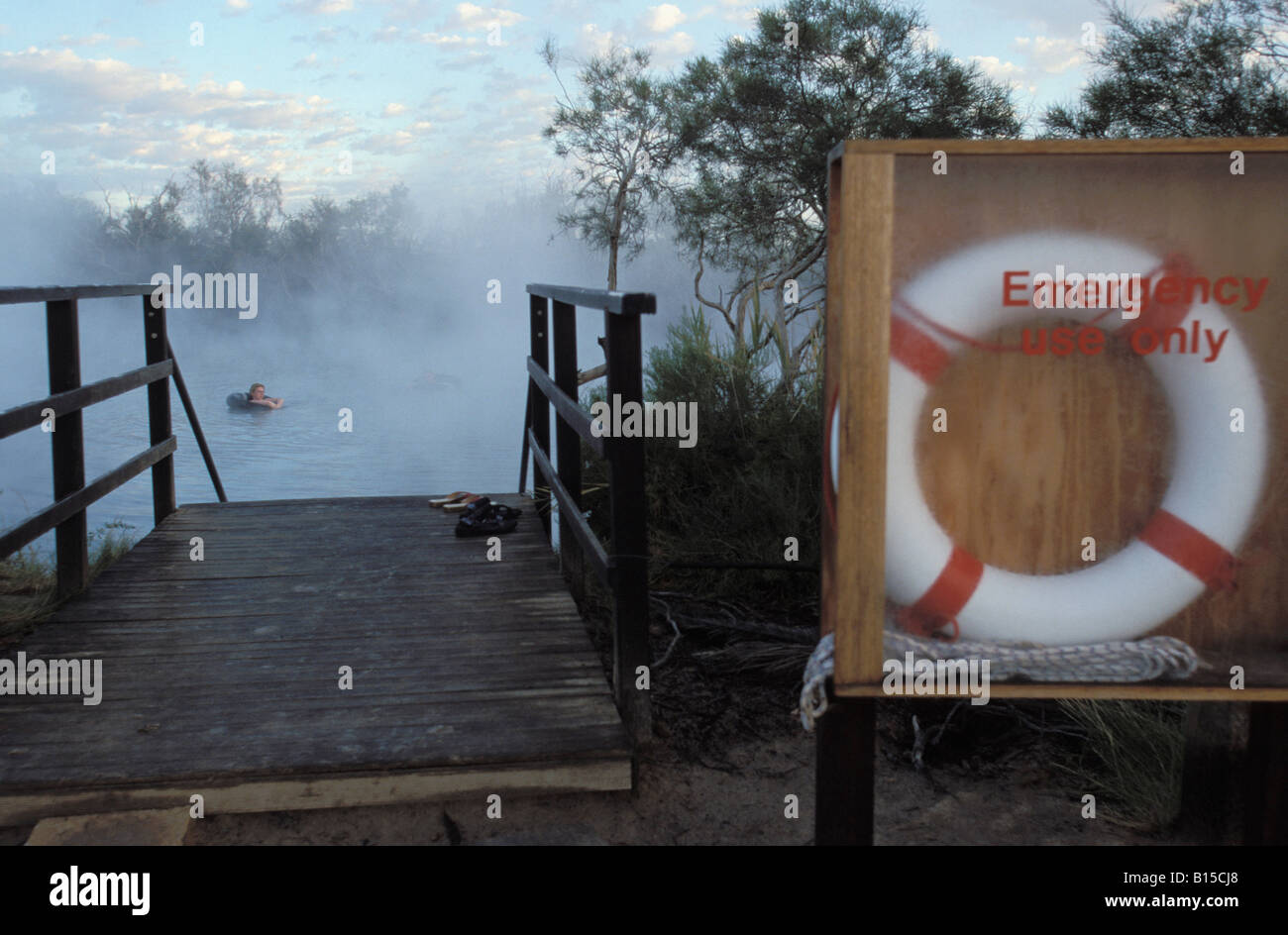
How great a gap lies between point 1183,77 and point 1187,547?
12008 mm

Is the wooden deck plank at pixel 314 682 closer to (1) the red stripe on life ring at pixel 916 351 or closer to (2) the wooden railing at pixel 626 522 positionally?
(2) the wooden railing at pixel 626 522

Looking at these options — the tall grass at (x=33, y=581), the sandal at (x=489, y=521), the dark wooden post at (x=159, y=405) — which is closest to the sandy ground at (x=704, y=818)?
the tall grass at (x=33, y=581)

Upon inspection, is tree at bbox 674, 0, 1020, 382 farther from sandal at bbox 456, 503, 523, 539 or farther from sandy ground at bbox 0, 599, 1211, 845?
sandy ground at bbox 0, 599, 1211, 845

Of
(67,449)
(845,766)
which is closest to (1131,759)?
(845,766)

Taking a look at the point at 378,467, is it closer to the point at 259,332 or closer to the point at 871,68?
the point at 871,68

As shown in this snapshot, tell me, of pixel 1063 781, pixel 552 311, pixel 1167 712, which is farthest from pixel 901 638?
pixel 552 311

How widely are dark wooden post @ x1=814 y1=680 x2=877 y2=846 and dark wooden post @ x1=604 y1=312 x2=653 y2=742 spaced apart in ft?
3.91

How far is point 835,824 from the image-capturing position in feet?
7.04

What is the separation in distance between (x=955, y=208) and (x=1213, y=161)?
18.2 inches

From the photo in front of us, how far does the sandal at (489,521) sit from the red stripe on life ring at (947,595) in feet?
12.6

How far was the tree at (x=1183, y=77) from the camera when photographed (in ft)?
38.5

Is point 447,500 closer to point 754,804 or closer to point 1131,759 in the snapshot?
point 754,804

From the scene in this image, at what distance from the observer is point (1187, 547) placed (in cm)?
207
